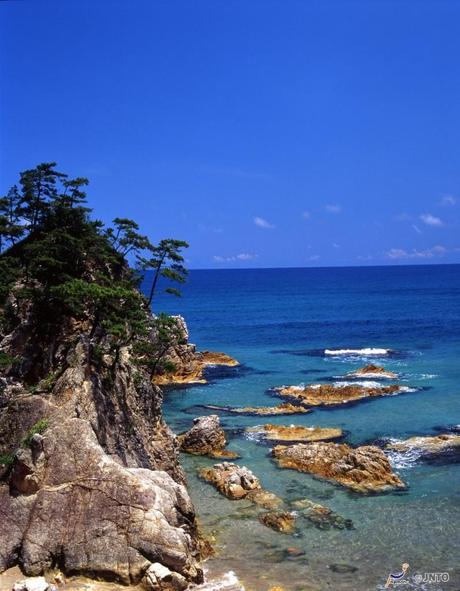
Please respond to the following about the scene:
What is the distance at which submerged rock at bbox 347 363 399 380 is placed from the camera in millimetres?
66119

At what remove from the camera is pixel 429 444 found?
1683 inches

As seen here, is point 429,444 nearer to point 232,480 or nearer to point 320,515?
point 320,515

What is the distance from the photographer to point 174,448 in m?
34.8

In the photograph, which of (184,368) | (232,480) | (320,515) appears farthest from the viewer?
(184,368)

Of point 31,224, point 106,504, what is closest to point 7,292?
point 31,224

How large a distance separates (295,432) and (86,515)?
25.6m

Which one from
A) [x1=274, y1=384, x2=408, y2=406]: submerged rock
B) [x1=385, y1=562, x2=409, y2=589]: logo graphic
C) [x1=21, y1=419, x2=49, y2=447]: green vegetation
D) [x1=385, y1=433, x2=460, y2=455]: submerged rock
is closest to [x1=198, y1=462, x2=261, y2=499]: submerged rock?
[x1=385, y1=562, x2=409, y2=589]: logo graphic

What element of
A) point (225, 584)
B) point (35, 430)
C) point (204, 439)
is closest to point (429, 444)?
point (204, 439)

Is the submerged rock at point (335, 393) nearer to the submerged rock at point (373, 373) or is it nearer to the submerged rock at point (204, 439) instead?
the submerged rock at point (373, 373)

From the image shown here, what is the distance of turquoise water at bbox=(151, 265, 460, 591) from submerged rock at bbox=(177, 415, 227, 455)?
1.17 m

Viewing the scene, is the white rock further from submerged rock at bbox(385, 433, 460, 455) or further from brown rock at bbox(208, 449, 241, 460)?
submerged rock at bbox(385, 433, 460, 455)

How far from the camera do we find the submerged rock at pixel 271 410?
52.8m

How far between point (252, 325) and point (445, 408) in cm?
7281

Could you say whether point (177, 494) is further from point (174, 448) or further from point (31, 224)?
point (31, 224)
